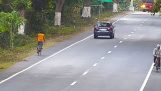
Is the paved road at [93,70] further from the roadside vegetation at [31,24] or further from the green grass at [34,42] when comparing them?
the roadside vegetation at [31,24]

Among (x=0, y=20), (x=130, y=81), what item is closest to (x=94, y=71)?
(x=130, y=81)

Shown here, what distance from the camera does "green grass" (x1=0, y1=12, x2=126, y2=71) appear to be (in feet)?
128

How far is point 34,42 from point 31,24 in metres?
7.80

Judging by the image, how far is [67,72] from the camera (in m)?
33.2

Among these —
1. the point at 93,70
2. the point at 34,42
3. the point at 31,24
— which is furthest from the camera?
the point at 31,24

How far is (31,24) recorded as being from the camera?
189 feet

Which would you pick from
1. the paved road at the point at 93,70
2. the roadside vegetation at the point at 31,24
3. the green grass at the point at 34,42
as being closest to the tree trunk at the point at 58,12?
the roadside vegetation at the point at 31,24

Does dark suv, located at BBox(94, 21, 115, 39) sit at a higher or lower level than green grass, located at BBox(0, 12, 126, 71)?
higher

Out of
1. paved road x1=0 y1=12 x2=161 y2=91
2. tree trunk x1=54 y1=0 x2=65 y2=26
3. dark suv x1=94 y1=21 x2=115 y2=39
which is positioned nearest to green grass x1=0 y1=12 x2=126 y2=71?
tree trunk x1=54 y1=0 x2=65 y2=26

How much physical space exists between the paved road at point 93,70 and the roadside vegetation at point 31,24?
9.01ft

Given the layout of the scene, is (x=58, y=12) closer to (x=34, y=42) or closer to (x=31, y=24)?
(x=31, y=24)

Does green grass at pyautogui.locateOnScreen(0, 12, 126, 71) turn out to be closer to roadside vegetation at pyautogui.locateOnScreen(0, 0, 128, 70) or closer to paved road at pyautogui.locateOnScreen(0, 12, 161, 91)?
roadside vegetation at pyautogui.locateOnScreen(0, 0, 128, 70)

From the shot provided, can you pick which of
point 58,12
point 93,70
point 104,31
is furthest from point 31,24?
point 93,70

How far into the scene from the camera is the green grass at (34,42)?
3916cm
